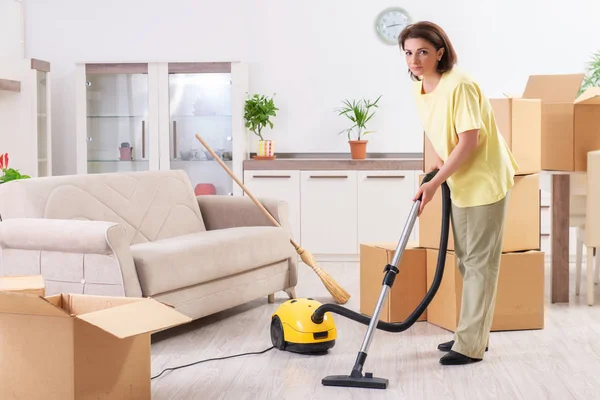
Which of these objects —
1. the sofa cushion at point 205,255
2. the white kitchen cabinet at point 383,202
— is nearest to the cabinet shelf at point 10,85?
the sofa cushion at point 205,255

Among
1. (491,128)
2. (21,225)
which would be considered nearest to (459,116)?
(491,128)

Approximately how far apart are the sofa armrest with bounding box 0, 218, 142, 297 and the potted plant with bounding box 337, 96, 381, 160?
122 inches

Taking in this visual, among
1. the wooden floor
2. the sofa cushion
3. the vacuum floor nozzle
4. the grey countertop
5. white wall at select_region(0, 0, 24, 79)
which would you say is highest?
white wall at select_region(0, 0, 24, 79)

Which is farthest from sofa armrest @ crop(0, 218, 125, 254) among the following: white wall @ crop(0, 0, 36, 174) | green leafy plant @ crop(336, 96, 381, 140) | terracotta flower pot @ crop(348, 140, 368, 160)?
green leafy plant @ crop(336, 96, 381, 140)

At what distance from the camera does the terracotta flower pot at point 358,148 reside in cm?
616

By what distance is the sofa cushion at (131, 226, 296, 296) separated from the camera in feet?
11.4

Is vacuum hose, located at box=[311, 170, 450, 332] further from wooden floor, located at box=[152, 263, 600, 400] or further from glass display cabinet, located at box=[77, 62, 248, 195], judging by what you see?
glass display cabinet, located at box=[77, 62, 248, 195]

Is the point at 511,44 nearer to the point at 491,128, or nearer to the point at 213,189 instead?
the point at 213,189

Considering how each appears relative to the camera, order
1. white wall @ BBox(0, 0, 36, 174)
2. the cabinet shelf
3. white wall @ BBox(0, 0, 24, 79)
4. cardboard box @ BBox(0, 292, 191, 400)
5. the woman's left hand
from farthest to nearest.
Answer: white wall @ BBox(0, 0, 24, 79)
white wall @ BBox(0, 0, 36, 174)
the cabinet shelf
the woman's left hand
cardboard box @ BBox(0, 292, 191, 400)

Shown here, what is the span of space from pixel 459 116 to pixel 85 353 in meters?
1.63

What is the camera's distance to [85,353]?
235 centimetres

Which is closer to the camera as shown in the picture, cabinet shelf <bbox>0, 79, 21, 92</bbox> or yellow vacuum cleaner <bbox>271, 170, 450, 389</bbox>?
yellow vacuum cleaner <bbox>271, 170, 450, 389</bbox>

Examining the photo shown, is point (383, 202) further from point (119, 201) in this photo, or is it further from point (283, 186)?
point (119, 201)

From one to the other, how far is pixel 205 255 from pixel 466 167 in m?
1.30
